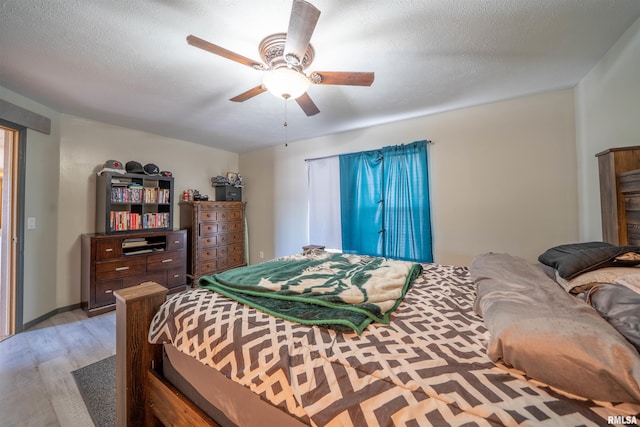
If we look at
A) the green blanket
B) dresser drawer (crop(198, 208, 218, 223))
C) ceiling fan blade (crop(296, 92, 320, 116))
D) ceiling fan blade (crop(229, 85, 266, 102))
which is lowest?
the green blanket

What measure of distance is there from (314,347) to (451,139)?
2.90 m

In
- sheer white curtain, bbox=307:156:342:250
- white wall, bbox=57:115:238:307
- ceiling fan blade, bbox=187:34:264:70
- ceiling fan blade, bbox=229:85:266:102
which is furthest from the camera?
sheer white curtain, bbox=307:156:342:250

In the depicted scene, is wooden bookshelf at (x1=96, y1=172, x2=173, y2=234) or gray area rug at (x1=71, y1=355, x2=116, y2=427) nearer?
gray area rug at (x1=71, y1=355, x2=116, y2=427)

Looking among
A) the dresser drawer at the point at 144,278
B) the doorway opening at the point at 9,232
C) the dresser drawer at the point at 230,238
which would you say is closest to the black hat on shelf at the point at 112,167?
the doorway opening at the point at 9,232

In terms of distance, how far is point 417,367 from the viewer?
718 mm

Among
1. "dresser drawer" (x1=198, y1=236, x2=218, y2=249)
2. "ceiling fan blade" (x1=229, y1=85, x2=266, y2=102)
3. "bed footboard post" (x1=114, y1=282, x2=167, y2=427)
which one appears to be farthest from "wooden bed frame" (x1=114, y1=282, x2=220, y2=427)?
"dresser drawer" (x1=198, y1=236, x2=218, y2=249)

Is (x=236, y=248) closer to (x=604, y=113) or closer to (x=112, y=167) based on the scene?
(x=112, y=167)

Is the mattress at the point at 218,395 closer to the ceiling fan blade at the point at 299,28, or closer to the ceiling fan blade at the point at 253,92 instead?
the ceiling fan blade at the point at 299,28

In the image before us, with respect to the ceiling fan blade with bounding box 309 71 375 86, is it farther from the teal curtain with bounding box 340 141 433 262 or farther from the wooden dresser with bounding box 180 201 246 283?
the wooden dresser with bounding box 180 201 246 283

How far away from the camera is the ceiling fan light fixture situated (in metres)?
1.47

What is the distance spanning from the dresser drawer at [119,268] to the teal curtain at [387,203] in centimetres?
273

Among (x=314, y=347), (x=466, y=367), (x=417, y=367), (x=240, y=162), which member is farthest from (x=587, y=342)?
(x=240, y=162)

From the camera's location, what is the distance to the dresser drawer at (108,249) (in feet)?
8.88

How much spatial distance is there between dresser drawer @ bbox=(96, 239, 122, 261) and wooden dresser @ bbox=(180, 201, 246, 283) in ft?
3.12
